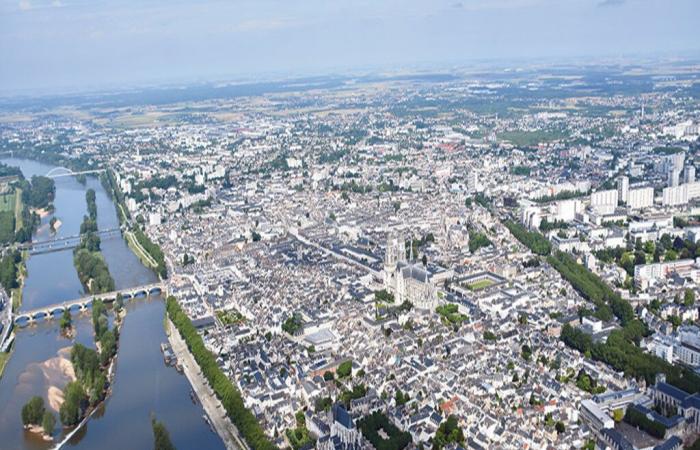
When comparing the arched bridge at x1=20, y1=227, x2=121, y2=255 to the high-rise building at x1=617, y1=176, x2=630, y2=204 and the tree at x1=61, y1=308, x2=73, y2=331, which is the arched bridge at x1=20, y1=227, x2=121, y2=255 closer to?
the tree at x1=61, y1=308, x2=73, y2=331

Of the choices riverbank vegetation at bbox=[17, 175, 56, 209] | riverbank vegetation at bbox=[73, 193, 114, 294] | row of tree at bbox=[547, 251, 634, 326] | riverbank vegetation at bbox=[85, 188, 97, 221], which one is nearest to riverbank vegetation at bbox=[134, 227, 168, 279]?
riverbank vegetation at bbox=[73, 193, 114, 294]

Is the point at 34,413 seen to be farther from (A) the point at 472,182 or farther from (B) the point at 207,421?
(A) the point at 472,182

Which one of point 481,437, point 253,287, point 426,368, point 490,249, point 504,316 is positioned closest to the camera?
point 481,437

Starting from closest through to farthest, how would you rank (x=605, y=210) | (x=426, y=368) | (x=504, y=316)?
(x=426, y=368) < (x=504, y=316) < (x=605, y=210)

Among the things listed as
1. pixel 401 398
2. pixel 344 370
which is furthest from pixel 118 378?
pixel 401 398

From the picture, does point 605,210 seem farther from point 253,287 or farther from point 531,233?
point 253,287

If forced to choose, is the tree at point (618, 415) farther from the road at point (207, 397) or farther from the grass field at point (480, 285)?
the grass field at point (480, 285)

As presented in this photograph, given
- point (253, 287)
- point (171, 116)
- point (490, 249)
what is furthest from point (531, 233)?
point (171, 116)
